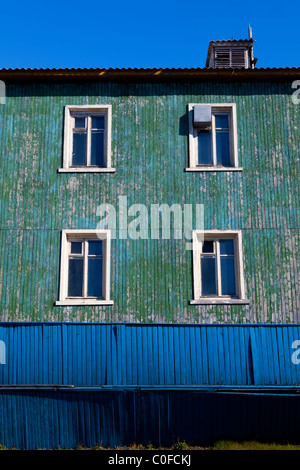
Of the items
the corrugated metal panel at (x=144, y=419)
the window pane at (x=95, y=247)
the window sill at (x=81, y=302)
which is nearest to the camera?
the corrugated metal panel at (x=144, y=419)

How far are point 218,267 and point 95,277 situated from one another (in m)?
2.96

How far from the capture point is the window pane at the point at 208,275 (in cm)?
1227

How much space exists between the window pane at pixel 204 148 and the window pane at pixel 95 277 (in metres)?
3.64

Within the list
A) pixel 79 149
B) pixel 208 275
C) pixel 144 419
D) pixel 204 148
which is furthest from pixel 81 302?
pixel 204 148

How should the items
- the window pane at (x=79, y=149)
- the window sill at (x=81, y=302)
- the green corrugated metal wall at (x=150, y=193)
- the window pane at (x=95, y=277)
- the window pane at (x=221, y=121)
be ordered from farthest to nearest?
the window pane at (x=221, y=121), the window pane at (x=79, y=149), the window pane at (x=95, y=277), the green corrugated metal wall at (x=150, y=193), the window sill at (x=81, y=302)

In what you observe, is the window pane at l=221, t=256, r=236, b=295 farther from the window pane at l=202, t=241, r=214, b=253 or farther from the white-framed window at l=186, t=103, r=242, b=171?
the white-framed window at l=186, t=103, r=242, b=171

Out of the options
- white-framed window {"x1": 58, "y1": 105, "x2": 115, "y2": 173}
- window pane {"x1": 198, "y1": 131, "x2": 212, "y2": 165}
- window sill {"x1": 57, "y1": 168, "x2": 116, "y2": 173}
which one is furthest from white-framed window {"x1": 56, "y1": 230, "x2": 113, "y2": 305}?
window pane {"x1": 198, "y1": 131, "x2": 212, "y2": 165}

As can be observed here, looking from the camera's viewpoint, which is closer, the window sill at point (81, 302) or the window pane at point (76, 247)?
the window sill at point (81, 302)

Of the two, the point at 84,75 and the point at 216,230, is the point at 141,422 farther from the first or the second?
the point at 84,75

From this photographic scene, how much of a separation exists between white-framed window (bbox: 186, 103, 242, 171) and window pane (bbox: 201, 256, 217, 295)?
2291mm

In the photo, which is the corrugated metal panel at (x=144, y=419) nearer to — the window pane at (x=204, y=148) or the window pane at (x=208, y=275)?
the window pane at (x=208, y=275)

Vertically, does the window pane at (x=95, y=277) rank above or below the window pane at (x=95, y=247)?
below

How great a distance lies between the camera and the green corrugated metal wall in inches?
476

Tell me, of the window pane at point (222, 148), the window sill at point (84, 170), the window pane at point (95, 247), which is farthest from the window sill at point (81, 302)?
the window pane at point (222, 148)
